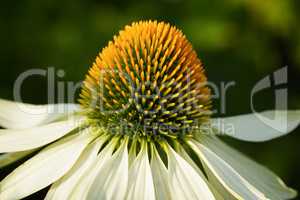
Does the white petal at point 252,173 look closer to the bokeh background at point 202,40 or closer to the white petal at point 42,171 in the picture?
the white petal at point 42,171

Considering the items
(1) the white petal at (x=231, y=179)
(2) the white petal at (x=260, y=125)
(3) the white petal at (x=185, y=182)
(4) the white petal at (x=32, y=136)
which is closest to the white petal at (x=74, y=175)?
(4) the white petal at (x=32, y=136)

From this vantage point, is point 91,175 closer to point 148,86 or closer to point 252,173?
point 148,86

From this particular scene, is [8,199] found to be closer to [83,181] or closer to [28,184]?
[28,184]

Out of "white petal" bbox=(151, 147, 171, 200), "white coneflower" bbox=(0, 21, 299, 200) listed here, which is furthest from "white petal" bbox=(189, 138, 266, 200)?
"white petal" bbox=(151, 147, 171, 200)

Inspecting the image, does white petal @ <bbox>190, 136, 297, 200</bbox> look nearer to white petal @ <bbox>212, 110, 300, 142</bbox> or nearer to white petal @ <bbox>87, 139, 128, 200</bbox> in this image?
white petal @ <bbox>212, 110, 300, 142</bbox>

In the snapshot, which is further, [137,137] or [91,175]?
[137,137]

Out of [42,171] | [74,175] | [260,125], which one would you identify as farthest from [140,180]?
[260,125]
